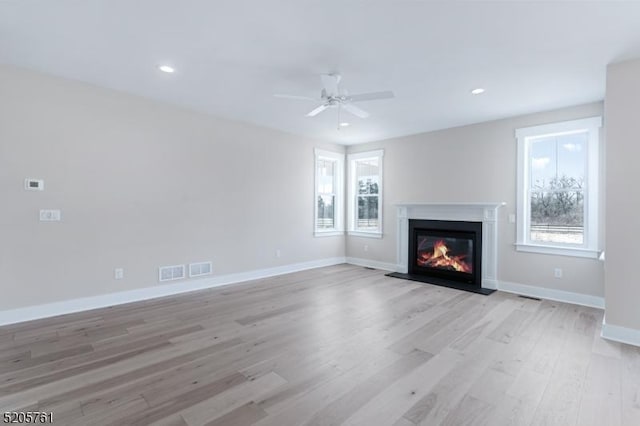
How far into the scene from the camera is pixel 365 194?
7.05 metres

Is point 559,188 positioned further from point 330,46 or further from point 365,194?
point 330,46

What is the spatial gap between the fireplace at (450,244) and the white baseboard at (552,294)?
22 centimetres

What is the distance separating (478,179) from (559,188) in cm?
111

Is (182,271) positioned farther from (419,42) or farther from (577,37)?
(577,37)

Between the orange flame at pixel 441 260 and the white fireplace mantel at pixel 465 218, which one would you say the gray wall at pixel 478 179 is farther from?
the orange flame at pixel 441 260

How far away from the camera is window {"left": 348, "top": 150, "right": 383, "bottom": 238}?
6734 millimetres

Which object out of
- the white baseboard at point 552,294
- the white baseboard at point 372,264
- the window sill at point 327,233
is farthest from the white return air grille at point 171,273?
the white baseboard at point 552,294

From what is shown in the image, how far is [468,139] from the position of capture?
5.36m

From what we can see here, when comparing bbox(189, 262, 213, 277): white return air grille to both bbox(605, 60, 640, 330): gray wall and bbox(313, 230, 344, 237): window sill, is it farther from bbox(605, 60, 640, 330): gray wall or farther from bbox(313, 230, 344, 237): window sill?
bbox(605, 60, 640, 330): gray wall

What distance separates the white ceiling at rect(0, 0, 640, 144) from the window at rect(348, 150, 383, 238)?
8.47 ft

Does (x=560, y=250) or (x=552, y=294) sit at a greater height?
(x=560, y=250)

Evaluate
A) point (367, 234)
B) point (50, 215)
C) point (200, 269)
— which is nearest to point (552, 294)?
point (367, 234)

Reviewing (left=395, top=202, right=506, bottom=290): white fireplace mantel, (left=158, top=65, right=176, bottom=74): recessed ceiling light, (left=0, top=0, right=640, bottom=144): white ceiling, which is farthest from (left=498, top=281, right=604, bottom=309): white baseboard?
(left=158, top=65, right=176, bottom=74): recessed ceiling light

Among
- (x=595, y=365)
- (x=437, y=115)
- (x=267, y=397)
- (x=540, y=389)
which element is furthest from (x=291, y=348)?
(x=437, y=115)
